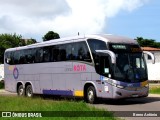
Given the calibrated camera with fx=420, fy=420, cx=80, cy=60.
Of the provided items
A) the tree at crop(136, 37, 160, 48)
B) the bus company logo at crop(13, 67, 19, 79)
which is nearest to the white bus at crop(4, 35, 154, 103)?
the bus company logo at crop(13, 67, 19, 79)

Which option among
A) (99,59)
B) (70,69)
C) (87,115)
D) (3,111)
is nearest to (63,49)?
(70,69)

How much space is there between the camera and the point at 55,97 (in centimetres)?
2623

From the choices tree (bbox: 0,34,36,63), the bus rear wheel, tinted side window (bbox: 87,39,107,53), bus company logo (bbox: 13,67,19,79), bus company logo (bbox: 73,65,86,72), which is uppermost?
tree (bbox: 0,34,36,63)

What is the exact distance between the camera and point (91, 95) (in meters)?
21.0

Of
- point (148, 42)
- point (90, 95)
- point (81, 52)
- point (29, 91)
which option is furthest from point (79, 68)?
point (148, 42)

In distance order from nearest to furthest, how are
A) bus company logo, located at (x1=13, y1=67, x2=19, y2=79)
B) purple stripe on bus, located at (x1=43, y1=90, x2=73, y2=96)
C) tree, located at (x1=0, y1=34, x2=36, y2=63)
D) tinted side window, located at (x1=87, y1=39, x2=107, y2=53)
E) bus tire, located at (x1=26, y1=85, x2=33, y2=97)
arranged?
1. tinted side window, located at (x1=87, y1=39, x2=107, y2=53)
2. purple stripe on bus, located at (x1=43, y1=90, x2=73, y2=96)
3. bus tire, located at (x1=26, y1=85, x2=33, y2=97)
4. bus company logo, located at (x1=13, y1=67, x2=19, y2=79)
5. tree, located at (x1=0, y1=34, x2=36, y2=63)

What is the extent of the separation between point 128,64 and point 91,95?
250 cm

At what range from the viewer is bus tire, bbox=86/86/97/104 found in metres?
20.8

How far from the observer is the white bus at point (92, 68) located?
19.8m

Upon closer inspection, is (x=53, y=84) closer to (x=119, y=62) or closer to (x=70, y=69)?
(x=70, y=69)

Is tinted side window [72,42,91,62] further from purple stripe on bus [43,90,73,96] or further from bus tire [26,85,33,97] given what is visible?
bus tire [26,85,33,97]

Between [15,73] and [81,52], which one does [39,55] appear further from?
[81,52]

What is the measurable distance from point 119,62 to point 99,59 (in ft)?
3.32

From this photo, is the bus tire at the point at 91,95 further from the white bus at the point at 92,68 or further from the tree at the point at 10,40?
the tree at the point at 10,40
